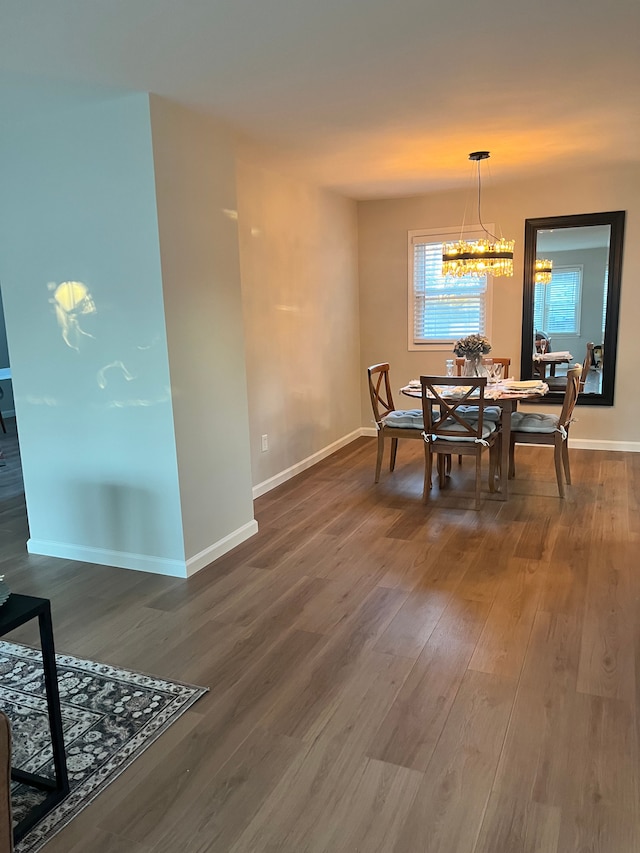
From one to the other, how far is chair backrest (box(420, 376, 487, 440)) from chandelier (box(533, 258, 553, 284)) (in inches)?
73.0

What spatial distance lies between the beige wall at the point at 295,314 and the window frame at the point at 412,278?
566mm

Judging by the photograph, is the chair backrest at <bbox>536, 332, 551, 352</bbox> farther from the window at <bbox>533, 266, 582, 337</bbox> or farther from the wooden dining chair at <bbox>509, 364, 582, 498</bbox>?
the wooden dining chair at <bbox>509, 364, 582, 498</bbox>

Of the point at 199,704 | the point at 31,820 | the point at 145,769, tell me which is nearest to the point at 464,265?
the point at 199,704

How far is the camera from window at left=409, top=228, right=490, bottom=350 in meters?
6.03

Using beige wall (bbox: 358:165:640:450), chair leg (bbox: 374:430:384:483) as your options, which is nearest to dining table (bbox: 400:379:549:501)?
chair leg (bbox: 374:430:384:483)

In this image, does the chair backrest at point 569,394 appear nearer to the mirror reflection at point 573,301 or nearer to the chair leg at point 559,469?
the chair leg at point 559,469

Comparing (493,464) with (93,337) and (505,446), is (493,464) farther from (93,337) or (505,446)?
(93,337)

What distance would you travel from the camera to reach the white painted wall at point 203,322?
3.10 metres

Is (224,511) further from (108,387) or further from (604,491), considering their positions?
(604,491)

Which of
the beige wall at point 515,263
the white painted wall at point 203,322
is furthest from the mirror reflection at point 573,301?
the white painted wall at point 203,322

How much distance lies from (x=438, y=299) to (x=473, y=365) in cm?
168

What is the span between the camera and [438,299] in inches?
244

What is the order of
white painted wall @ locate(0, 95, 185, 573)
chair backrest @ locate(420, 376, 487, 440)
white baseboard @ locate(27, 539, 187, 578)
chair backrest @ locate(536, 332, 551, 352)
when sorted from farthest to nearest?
chair backrest @ locate(536, 332, 551, 352), chair backrest @ locate(420, 376, 487, 440), white baseboard @ locate(27, 539, 187, 578), white painted wall @ locate(0, 95, 185, 573)

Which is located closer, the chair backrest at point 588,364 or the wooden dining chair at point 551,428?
the wooden dining chair at point 551,428
